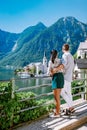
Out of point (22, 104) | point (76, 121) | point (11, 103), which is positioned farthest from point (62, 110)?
point (11, 103)

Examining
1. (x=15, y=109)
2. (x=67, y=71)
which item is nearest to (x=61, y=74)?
(x=67, y=71)

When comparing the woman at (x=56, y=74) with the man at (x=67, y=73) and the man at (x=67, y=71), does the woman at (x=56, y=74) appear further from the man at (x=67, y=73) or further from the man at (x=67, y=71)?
the man at (x=67, y=73)

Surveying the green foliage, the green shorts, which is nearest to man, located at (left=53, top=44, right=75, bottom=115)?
the green shorts

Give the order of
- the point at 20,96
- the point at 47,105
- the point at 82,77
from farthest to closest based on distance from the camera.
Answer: the point at 82,77, the point at 47,105, the point at 20,96

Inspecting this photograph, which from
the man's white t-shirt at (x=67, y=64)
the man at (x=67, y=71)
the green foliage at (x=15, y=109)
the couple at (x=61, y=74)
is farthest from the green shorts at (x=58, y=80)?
the green foliage at (x=15, y=109)

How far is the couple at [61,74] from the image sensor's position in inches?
289

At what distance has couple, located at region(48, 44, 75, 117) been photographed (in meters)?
7.33

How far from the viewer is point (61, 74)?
7438mm

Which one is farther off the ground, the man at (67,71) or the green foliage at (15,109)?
the man at (67,71)

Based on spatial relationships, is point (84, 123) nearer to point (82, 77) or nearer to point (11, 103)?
point (11, 103)

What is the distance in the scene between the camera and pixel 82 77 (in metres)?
10.2

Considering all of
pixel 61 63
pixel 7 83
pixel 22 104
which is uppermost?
pixel 61 63

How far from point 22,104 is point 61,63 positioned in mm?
1333

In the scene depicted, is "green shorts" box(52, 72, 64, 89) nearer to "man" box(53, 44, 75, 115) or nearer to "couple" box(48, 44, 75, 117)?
"couple" box(48, 44, 75, 117)
